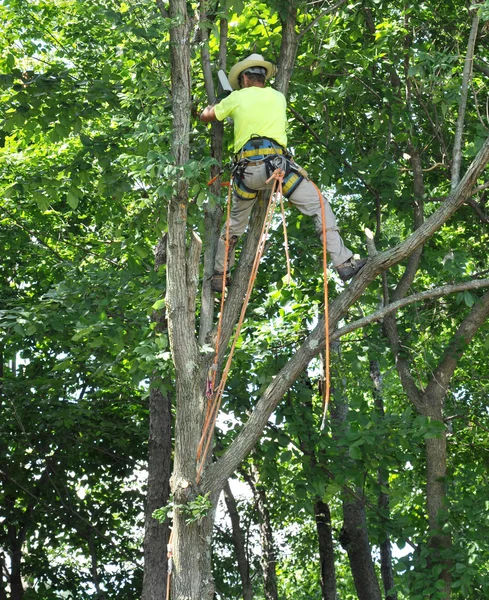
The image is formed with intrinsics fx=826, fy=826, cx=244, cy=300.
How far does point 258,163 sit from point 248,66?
901mm

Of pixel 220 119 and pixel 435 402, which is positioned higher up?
pixel 220 119

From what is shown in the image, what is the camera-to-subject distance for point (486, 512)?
7.82 metres

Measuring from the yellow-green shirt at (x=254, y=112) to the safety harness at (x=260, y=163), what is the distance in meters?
0.06

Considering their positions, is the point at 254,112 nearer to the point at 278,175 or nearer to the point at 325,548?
the point at 278,175

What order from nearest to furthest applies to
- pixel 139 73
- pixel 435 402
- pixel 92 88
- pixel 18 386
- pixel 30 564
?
1. pixel 139 73
2. pixel 92 88
3. pixel 435 402
4. pixel 18 386
5. pixel 30 564

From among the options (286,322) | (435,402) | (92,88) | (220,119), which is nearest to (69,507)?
(286,322)

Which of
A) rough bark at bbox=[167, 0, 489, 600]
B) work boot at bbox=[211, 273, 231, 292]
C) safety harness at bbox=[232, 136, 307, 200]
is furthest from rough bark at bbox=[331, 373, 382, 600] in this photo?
safety harness at bbox=[232, 136, 307, 200]

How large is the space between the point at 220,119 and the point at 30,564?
29.5 feet

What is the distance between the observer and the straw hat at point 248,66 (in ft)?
21.2

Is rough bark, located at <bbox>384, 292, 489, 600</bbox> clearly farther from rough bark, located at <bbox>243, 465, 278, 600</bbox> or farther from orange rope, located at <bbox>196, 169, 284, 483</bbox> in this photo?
rough bark, located at <bbox>243, 465, 278, 600</bbox>

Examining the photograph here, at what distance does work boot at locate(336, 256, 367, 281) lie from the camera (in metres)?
6.28

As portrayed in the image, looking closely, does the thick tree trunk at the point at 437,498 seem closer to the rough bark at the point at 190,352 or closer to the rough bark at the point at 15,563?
the rough bark at the point at 190,352

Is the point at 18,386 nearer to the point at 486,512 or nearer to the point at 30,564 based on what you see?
the point at 30,564

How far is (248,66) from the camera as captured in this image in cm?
646
